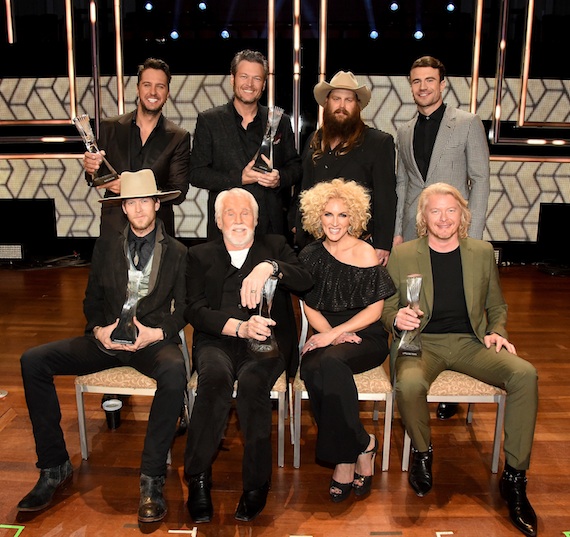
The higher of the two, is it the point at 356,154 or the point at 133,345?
the point at 356,154

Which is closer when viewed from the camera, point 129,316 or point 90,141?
point 129,316

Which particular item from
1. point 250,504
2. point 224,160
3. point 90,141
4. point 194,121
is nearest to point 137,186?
point 90,141

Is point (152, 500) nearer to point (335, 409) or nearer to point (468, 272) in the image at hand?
point (335, 409)

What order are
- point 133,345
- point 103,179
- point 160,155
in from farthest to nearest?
point 160,155 → point 103,179 → point 133,345

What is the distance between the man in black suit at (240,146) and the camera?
3.12m

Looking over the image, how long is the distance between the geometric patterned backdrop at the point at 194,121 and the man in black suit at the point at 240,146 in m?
3.35

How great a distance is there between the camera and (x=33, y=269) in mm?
6605

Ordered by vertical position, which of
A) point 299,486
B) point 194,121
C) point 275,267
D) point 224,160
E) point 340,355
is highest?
point 194,121

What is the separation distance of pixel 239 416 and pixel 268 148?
1.36 m

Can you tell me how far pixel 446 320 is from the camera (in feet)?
9.03

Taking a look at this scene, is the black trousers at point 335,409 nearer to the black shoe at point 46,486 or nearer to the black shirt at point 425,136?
the black shoe at point 46,486

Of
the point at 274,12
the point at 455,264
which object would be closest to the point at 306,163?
the point at 455,264

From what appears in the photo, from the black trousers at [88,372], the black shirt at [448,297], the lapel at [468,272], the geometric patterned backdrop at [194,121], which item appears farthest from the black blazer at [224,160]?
the geometric patterned backdrop at [194,121]

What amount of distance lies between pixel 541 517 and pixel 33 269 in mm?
5688
